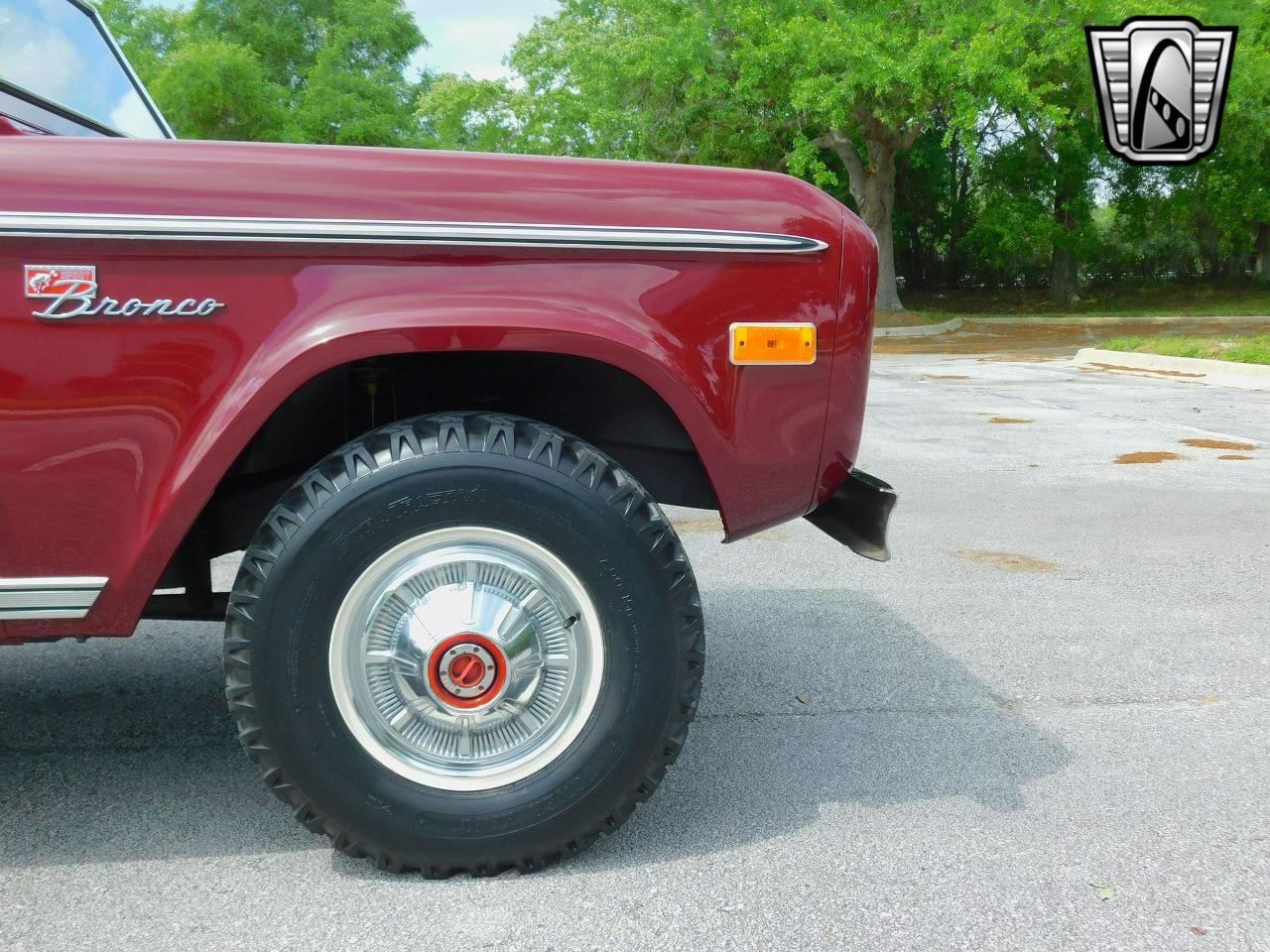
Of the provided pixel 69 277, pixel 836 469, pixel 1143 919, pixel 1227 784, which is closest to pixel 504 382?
pixel 836 469

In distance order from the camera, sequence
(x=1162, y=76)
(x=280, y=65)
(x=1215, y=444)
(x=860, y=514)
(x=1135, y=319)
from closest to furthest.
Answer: (x=860, y=514), (x=1215, y=444), (x=1162, y=76), (x=1135, y=319), (x=280, y=65)

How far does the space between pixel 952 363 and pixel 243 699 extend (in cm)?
1760

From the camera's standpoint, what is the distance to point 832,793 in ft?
8.80

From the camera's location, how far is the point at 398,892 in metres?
2.21

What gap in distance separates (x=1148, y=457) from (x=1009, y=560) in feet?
11.3

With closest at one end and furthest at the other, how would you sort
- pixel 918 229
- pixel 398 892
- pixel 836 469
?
pixel 398 892, pixel 836 469, pixel 918 229

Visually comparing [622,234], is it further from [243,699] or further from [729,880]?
[729,880]

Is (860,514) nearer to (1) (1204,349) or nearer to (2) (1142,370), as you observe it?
(2) (1142,370)

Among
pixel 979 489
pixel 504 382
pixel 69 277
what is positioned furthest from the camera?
pixel 979 489

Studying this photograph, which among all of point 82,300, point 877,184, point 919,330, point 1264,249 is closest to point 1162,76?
point 919,330

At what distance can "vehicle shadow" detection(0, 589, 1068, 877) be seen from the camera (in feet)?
8.05

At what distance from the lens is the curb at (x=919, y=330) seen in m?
26.5

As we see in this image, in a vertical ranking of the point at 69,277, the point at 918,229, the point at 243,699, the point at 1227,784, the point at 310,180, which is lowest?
the point at 918,229

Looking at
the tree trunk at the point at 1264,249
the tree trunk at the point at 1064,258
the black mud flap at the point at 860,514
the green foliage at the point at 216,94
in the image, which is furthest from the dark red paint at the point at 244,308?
the tree trunk at the point at 1264,249
